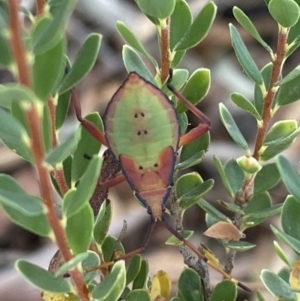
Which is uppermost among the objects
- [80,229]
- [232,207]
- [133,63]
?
[133,63]

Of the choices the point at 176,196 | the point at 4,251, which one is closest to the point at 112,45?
the point at 4,251

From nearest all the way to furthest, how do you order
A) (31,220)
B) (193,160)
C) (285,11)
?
(31,220)
(285,11)
(193,160)

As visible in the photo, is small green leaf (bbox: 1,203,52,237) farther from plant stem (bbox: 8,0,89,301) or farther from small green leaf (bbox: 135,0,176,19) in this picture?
small green leaf (bbox: 135,0,176,19)

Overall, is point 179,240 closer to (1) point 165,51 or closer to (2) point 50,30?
(1) point 165,51

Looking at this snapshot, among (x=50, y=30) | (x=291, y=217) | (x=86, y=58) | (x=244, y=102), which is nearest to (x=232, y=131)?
(x=244, y=102)

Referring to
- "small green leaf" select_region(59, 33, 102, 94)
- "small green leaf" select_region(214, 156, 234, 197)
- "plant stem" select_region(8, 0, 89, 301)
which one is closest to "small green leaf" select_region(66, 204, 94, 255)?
"plant stem" select_region(8, 0, 89, 301)

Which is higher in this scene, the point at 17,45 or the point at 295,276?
the point at 17,45


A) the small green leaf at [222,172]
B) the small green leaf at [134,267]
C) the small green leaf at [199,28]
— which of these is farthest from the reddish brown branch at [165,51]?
the small green leaf at [134,267]
